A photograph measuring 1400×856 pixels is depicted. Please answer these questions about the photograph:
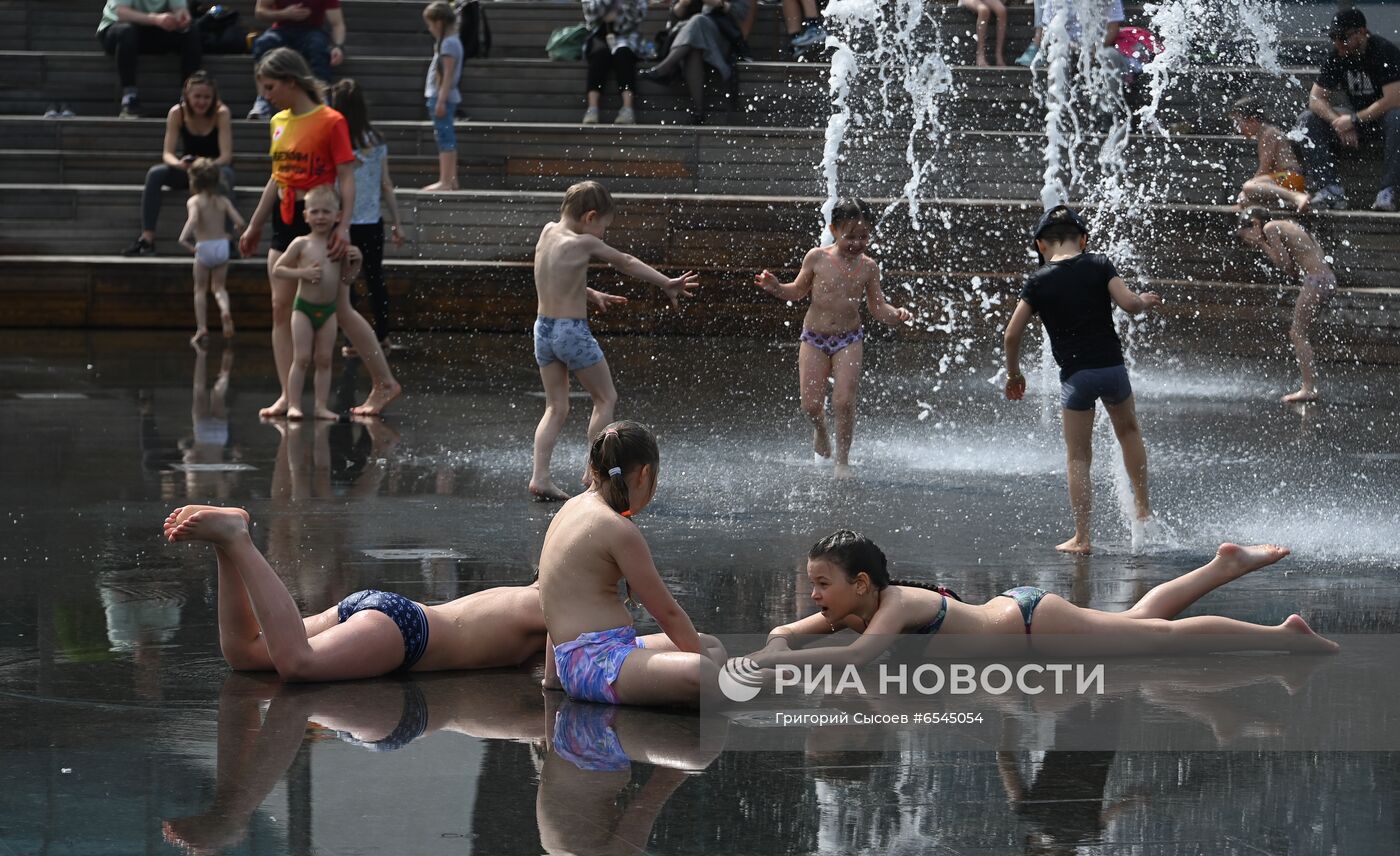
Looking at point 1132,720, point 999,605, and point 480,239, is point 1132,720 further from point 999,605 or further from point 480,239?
point 480,239

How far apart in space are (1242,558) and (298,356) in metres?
7.06

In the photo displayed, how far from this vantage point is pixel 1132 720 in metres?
5.30

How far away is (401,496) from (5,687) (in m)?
3.79

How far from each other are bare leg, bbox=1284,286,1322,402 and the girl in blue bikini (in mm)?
7503

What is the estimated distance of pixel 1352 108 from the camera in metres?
16.8

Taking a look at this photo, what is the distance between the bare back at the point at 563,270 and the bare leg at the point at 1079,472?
240 cm

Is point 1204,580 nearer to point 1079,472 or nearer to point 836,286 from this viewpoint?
point 1079,472

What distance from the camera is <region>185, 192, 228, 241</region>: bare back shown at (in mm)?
16234

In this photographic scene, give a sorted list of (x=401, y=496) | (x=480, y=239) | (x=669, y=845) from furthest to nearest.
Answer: (x=480, y=239), (x=401, y=496), (x=669, y=845)

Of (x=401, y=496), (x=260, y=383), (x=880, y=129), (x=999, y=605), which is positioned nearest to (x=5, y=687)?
(x=999, y=605)

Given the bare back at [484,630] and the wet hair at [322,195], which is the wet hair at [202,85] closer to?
the wet hair at [322,195]

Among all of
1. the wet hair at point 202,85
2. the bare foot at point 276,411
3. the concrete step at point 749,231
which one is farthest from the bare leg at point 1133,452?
the wet hair at point 202,85

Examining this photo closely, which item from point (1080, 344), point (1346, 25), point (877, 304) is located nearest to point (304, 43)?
point (1346, 25)

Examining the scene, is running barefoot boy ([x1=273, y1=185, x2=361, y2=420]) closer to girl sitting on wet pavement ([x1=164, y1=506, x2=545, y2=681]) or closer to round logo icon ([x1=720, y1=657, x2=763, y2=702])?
girl sitting on wet pavement ([x1=164, y1=506, x2=545, y2=681])
